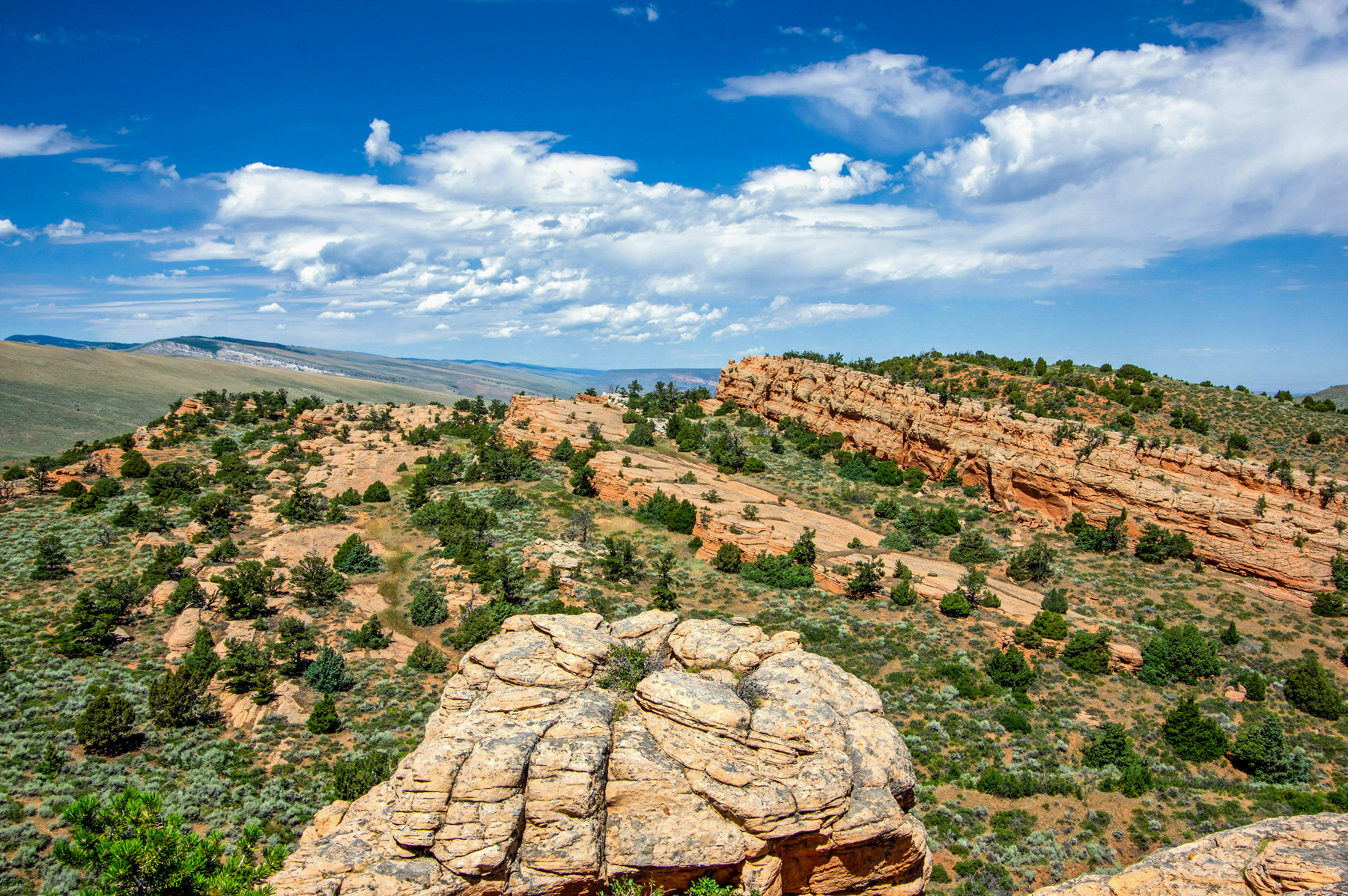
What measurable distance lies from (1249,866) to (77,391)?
632 feet

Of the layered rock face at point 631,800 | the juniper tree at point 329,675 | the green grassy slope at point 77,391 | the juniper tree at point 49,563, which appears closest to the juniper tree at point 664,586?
the juniper tree at point 329,675

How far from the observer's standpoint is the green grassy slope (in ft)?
342

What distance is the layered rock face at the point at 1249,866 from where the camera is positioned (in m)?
11.2

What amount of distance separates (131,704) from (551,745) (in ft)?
78.5

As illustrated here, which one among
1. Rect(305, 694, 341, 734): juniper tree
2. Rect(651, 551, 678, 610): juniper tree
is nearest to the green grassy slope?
Rect(305, 694, 341, 734): juniper tree

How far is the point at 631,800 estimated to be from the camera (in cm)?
1173

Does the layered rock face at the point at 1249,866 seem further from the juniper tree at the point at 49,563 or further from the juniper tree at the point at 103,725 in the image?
the juniper tree at the point at 49,563

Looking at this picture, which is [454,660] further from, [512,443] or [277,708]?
[512,443]

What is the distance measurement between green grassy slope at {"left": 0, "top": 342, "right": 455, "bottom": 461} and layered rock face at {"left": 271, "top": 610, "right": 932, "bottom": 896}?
119964 millimetres

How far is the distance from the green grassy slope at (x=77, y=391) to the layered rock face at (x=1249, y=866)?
13220cm

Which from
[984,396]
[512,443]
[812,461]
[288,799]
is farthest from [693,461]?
[288,799]

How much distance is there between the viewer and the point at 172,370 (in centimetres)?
18475

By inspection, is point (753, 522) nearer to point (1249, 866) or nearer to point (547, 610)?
point (547, 610)

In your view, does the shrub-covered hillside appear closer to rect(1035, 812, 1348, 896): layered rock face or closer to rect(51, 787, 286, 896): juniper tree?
rect(51, 787, 286, 896): juniper tree
